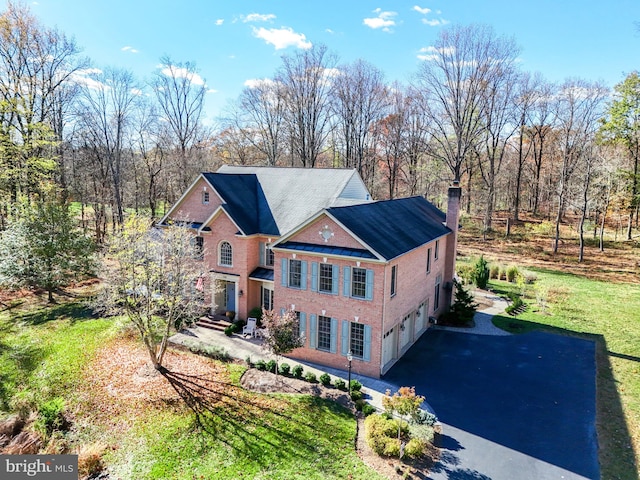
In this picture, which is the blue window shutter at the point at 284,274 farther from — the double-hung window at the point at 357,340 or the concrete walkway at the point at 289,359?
the double-hung window at the point at 357,340

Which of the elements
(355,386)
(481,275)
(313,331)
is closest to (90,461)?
(355,386)

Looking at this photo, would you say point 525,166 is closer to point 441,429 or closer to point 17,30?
point 441,429

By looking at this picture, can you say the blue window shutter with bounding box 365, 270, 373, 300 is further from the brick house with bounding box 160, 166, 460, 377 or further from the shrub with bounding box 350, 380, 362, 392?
the shrub with bounding box 350, 380, 362, 392

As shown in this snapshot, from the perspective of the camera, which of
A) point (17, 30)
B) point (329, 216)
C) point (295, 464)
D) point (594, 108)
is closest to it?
point (295, 464)

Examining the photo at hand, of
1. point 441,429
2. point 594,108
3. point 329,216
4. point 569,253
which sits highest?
point 594,108

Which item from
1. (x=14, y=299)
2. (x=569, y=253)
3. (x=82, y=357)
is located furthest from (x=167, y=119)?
(x=569, y=253)

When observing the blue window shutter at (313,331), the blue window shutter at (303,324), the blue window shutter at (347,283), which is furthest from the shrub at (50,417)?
the blue window shutter at (347,283)
